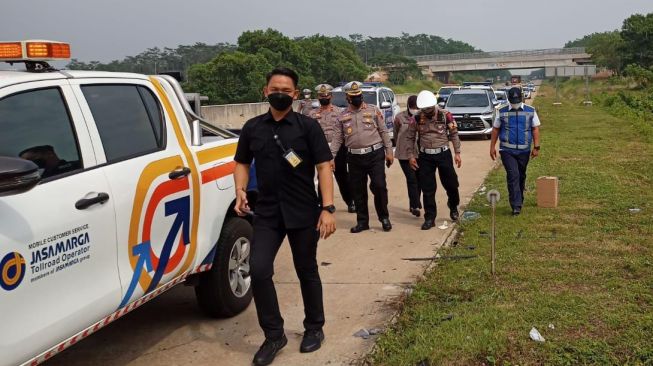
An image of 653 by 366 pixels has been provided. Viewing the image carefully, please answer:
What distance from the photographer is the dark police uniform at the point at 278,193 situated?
14.3ft

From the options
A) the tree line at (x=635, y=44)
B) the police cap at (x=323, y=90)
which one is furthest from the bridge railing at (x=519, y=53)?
the police cap at (x=323, y=90)

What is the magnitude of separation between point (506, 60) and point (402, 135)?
10471 cm

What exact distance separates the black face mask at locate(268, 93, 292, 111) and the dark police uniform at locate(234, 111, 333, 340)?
0.09m

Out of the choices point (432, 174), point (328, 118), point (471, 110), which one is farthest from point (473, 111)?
point (432, 174)

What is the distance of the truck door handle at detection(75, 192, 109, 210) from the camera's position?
354 cm

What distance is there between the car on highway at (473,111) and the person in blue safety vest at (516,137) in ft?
37.9

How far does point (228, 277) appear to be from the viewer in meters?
5.17

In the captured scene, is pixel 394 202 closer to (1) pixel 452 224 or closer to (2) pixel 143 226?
(1) pixel 452 224

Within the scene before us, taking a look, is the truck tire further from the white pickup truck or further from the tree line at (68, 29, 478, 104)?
the tree line at (68, 29, 478, 104)

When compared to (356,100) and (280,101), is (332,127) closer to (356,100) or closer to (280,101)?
(356,100)

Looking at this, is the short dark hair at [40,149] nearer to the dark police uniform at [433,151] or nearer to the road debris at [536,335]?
the road debris at [536,335]

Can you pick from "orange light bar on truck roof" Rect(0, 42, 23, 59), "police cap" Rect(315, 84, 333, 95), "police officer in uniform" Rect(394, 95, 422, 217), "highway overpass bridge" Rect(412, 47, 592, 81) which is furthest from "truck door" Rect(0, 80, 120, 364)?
"highway overpass bridge" Rect(412, 47, 592, 81)

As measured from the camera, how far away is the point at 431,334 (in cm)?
471

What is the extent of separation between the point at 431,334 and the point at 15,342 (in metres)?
2.70
